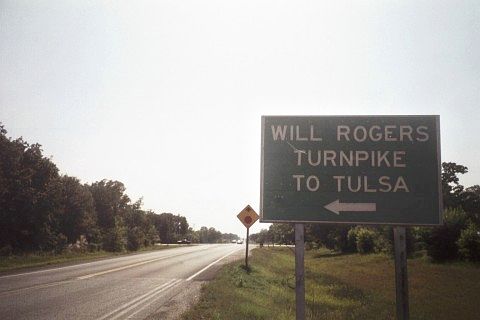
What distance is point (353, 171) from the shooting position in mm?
5879

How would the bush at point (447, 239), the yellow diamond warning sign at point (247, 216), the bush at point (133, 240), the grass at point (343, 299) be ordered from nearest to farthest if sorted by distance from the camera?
the grass at point (343, 299) → the yellow diamond warning sign at point (247, 216) → the bush at point (447, 239) → the bush at point (133, 240)

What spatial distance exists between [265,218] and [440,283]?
54.3ft

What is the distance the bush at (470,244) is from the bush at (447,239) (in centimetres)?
187

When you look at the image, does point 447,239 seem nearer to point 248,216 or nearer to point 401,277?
point 248,216

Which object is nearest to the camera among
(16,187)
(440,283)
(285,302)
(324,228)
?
(285,302)

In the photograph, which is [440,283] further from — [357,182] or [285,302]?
[357,182]

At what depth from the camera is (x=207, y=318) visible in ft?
30.5

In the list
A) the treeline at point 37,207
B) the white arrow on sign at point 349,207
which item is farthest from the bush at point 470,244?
the treeline at point 37,207

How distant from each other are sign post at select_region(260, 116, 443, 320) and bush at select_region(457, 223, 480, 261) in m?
24.8

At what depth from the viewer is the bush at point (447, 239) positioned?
96.2 feet

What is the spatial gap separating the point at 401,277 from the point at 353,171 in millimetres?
1675

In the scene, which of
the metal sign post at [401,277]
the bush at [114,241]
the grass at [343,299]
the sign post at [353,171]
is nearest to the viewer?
the metal sign post at [401,277]

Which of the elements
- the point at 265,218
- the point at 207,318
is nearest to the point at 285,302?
the point at 207,318

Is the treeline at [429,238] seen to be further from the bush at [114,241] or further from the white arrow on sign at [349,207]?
the bush at [114,241]
